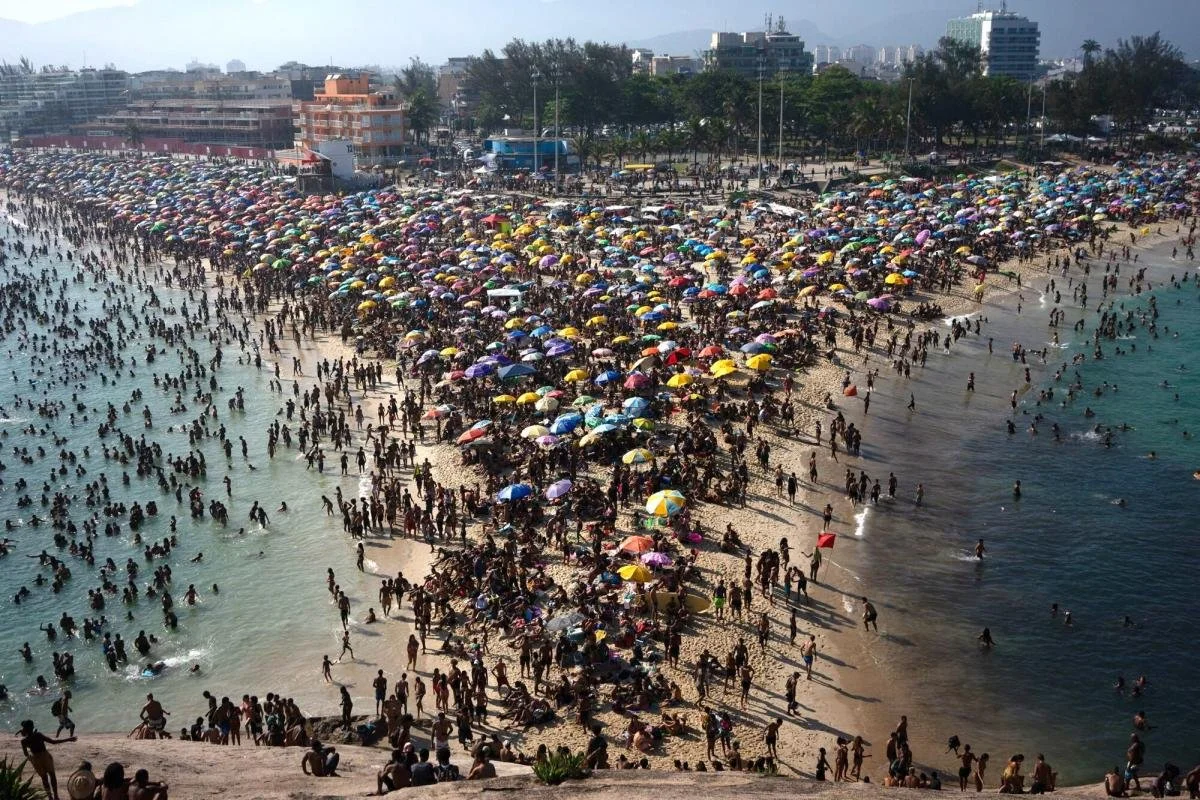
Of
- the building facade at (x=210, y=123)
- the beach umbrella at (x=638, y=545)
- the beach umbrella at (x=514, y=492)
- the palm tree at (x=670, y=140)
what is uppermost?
the building facade at (x=210, y=123)

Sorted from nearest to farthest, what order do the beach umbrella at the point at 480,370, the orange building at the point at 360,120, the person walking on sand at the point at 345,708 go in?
the person walking on sand at the point at 345,708 → the beach umbrella at the point at 480,370 → the orange building at the point at 360,120

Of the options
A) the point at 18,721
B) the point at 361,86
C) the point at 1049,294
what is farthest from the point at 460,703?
the point at 361,86

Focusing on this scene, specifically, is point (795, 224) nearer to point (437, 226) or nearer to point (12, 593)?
point (437, 226)

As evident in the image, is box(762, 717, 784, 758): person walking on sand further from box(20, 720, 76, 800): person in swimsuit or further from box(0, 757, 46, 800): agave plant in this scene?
box(0, 757, 46, 800): agave plant

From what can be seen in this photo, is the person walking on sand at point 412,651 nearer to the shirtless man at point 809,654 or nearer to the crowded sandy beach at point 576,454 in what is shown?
the crowded sandy beach at point 576,454

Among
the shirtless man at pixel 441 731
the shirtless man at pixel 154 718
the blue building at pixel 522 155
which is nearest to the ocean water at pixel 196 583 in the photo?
the shirtless man at pixel 154 718

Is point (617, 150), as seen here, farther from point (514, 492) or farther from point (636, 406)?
point (514, 492)

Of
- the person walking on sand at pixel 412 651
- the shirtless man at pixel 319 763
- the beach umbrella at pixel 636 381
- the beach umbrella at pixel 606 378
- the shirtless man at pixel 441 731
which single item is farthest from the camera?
the beach umbrella at pixel 606 378
